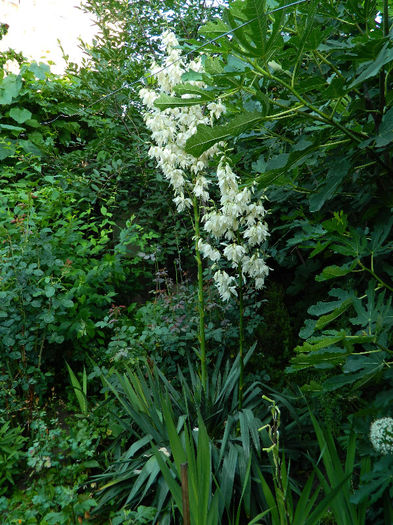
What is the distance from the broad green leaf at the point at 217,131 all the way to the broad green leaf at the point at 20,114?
3.82 metres

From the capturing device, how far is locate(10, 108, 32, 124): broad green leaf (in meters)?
4.15

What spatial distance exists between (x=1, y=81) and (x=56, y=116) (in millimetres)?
621

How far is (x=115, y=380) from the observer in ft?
9.00

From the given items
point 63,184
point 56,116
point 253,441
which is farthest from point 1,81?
point 253,441

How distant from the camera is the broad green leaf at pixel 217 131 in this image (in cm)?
96

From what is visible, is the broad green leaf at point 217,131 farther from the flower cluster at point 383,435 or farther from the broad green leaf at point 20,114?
the broad green leaf at point 20,114

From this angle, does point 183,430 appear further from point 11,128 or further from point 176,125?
point 11,128

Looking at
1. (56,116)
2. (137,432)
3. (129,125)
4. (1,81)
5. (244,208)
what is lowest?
(137,432)

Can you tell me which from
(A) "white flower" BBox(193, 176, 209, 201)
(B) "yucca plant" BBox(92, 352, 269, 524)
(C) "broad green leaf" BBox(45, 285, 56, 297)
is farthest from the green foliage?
(A) "white flower" BBox(193, 176, 209, 201)

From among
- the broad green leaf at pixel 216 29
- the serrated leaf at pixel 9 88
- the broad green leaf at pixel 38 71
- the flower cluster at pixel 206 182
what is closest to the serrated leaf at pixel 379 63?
the broad green leaf at pixel 216 29

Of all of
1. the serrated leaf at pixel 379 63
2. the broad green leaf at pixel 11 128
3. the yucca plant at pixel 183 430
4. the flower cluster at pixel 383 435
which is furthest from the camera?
the broad green leaf at pixel 11 128

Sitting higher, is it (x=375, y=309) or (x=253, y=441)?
(x=375, y=309)

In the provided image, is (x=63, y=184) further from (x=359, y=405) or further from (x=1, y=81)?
(x=359, y=405)

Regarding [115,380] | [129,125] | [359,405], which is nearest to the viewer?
[359,405]
